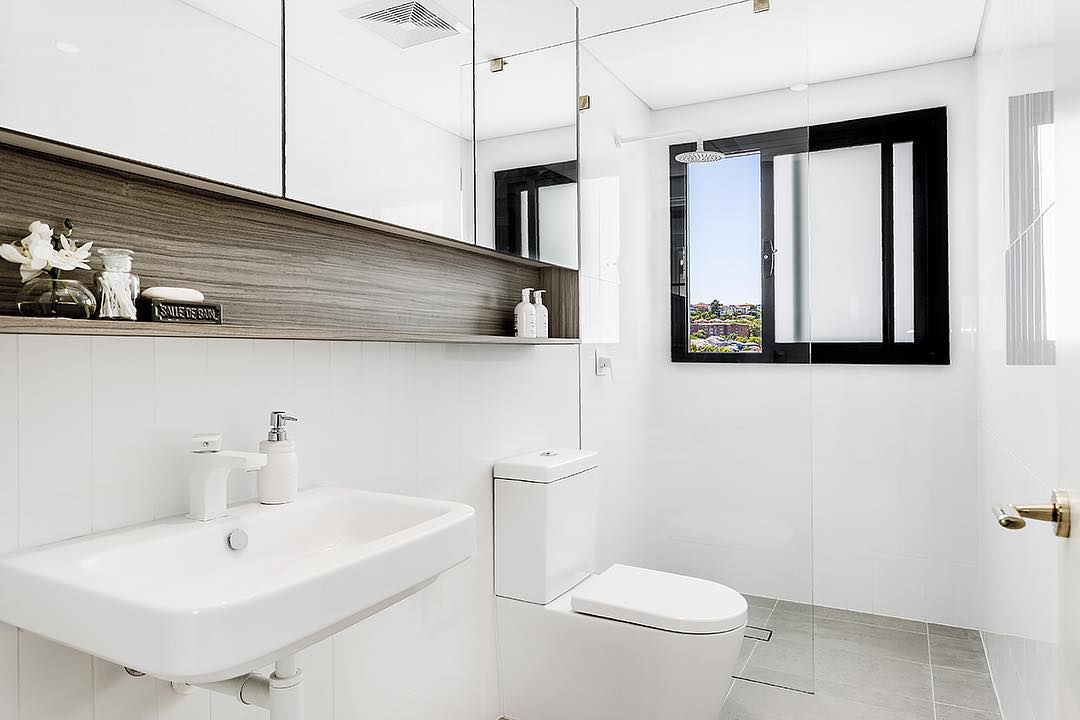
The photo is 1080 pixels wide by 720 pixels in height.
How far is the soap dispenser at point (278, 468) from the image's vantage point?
1.36 m

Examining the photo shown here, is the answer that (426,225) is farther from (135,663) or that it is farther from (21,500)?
(135,663)

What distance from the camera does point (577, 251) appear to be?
2.52m

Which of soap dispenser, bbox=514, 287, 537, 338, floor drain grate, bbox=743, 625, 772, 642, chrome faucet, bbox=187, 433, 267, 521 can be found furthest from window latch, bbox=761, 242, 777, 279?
chrome faucet, bbox=187, 433, 267, 521

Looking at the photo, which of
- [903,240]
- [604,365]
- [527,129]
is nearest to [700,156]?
[527,129]

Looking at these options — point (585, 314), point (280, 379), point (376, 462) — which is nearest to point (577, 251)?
point (585, 314)

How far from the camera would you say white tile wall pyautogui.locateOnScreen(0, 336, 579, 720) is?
3.51ft

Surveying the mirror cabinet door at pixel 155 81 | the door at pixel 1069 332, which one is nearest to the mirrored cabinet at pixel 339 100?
the mirror cabinet door at pixel 155 81

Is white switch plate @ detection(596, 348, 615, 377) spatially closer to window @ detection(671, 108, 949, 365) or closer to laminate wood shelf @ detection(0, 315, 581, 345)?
window @ detection(671, 108, 949, 365)

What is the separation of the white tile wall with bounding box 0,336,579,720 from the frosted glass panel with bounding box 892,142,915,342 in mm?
1568

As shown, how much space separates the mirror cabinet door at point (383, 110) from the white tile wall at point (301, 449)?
349mm

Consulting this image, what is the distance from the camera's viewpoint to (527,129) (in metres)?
2.22

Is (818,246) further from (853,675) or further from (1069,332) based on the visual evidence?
(1069,332)

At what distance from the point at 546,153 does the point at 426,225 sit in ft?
2.33

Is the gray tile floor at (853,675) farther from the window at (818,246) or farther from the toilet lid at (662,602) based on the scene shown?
the window at (818,246)
